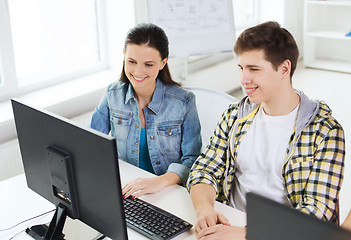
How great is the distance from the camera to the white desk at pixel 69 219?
155 centimetres

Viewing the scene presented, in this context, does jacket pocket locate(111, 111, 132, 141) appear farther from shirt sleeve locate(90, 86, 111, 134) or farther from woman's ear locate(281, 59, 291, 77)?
woman's ear locate(281, 59, 291, 77)

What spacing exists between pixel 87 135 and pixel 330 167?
2.62 feet

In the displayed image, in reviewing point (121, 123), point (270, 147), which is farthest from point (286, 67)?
point (121, 123)

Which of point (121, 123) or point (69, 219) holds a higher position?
point (121, 123)

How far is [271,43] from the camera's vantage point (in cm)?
163

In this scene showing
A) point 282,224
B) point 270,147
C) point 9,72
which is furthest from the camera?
point 9,72

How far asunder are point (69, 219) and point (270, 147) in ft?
2.45

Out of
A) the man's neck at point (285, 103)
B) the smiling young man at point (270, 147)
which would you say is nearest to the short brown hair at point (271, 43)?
the smiling young man at point (270, 147)

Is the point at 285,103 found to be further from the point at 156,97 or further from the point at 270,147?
the point at 156,97

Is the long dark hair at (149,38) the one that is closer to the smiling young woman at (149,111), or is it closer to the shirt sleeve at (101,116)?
the smiling young woman at (149,111)

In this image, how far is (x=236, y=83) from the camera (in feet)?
15.6

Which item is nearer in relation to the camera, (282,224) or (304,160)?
(282,224)

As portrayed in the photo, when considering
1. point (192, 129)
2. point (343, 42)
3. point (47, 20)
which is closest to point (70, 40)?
point (47, 20)

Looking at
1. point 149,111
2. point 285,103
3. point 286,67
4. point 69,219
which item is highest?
point 286,67
